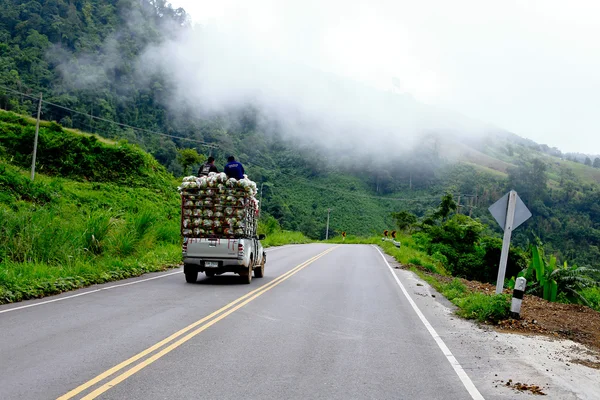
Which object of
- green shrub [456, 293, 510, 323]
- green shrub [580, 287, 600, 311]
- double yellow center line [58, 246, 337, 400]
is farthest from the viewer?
green shrub [580, 287, 600, 311]

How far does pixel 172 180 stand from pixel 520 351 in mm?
44756

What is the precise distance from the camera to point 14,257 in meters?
13.5

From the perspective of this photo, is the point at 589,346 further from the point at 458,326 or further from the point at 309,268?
the point at 309,268

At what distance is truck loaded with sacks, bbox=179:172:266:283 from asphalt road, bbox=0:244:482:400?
1637mm

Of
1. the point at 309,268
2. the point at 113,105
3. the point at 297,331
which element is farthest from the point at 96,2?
the point at 297,331

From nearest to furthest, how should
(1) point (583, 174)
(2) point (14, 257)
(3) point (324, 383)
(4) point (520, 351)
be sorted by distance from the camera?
(3) point (324, 383)
(4) point (520, 351)
(2) point (14, 257)
(1) point (583, 174)

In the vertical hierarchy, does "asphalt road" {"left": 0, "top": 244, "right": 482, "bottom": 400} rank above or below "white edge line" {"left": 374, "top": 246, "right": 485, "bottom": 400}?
below

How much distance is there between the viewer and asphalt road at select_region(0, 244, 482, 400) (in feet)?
18.1

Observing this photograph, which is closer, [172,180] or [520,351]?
[520,351]

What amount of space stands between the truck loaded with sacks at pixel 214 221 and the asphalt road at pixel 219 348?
1.64 meters

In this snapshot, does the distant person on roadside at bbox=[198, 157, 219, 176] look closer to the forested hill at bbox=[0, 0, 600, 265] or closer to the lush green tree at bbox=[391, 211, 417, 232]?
the forested hill at bbox=[0, 0, 600, 265]

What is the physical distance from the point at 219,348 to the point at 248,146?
99818mm

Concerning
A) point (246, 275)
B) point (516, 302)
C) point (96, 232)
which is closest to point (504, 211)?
point (516, 302)

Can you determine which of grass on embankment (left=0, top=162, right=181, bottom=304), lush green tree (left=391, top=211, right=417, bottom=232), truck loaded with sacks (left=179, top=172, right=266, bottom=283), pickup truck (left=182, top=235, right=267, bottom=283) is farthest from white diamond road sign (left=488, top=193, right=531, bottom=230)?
lush green tree (left=391, top=211, right=417, bottom=232)
